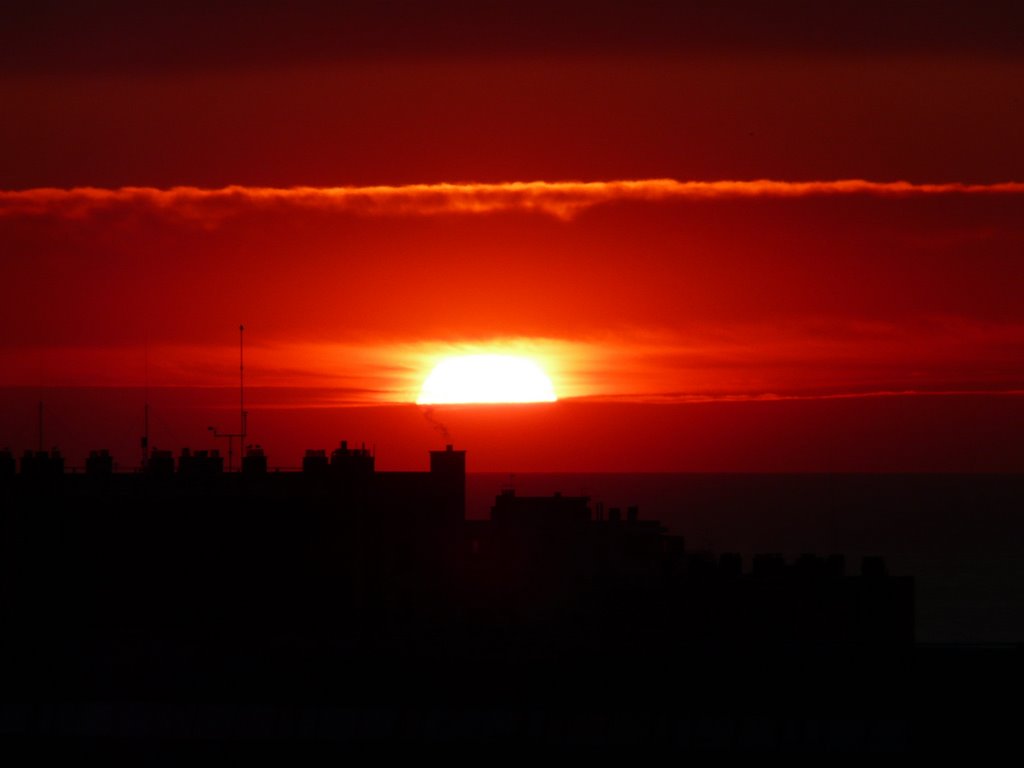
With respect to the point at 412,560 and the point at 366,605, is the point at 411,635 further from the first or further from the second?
the point at 412,560

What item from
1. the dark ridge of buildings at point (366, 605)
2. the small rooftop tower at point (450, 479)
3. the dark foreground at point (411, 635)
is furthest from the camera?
the small rooftop tower at point (450, 479)

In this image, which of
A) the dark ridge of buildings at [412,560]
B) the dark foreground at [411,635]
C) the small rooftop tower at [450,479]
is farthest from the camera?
the small rooftop tower at [450,479]

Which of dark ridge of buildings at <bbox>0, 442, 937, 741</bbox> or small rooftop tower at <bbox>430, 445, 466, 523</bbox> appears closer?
dark ridge of buildings at <bbox>0, 442, 937, 741</bbox>

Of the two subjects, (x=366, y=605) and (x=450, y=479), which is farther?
(x=450, y=479)

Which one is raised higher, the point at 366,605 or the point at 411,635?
the point at 366,605

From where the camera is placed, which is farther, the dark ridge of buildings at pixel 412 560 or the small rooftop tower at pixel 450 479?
the small rooftop tower at pixel 450 479

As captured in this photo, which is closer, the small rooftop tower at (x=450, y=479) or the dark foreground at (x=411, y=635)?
the dark foreground at (x=411, y=635)

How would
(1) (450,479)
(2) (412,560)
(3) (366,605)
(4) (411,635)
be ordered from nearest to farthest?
(4) (411,635)
(3) (366,605)
(2) (412,560)
(1) (450,479)

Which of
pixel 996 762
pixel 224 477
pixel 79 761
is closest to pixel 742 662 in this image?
pixel 996 762

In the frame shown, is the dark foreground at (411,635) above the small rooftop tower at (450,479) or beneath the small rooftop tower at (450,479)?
beneath

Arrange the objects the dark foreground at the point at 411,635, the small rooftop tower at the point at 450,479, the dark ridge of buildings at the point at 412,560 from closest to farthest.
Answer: the dark foreground at the point at 411,635 → the dark ridge of buildings at the point at 412,560 → the small rooftop tower at the point at 450,479

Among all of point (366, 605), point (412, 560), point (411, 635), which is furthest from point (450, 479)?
point (411, 635)
